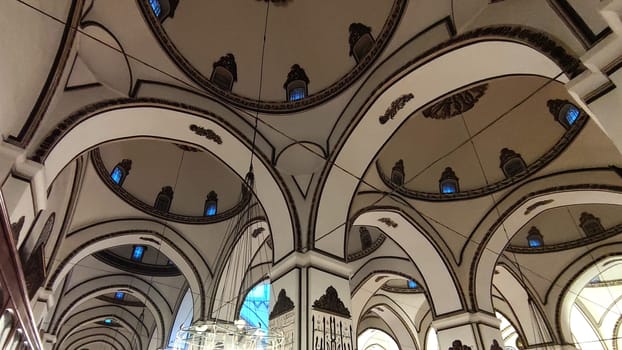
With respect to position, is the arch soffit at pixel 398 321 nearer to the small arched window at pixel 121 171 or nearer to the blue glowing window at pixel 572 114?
the blue glowing window at pixel 572 114

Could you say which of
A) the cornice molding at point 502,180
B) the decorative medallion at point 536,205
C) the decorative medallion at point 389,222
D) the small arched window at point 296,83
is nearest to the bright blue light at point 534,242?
the decorative medallion at point 536,205

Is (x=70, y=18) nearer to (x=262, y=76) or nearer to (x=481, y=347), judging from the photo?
(x=262, y=76)

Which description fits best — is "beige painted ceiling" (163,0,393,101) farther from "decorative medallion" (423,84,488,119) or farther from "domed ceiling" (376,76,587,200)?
"decorative medallion" (423,84,488,119)

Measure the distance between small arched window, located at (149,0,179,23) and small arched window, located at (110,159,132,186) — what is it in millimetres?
4239

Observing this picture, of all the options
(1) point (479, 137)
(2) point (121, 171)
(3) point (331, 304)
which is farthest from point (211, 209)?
(1) point (479, 137)

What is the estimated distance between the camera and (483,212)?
8867 mm

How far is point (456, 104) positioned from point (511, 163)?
1858 mm

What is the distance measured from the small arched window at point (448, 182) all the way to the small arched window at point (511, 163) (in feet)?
3.30

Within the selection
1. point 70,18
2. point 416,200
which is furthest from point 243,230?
point 70,18

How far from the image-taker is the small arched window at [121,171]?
9227mm

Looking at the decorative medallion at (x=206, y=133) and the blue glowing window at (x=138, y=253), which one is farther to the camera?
the blue glowing window at (x=138, y=253)

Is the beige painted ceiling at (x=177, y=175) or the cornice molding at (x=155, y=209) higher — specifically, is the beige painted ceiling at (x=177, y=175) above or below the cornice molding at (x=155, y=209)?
above

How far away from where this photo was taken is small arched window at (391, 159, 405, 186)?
8758 mm

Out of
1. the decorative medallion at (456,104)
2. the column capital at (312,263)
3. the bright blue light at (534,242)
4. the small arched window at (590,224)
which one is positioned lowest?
the column capital at (312,263)
